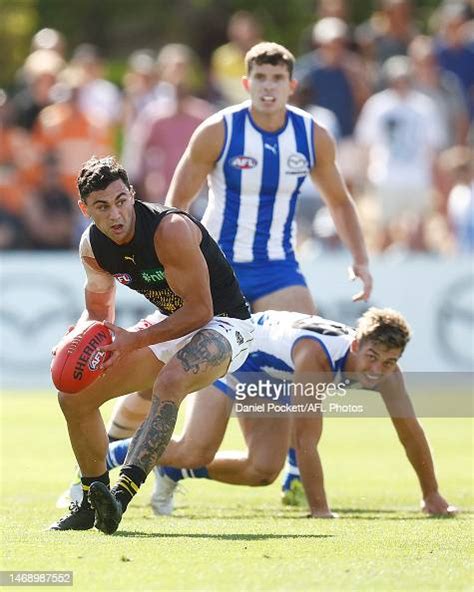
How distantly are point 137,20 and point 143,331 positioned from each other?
76.3ft

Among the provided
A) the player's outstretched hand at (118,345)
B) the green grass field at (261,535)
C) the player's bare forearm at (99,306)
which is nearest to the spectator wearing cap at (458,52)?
the green grass field at (261,535)

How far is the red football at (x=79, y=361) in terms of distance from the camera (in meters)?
7.10

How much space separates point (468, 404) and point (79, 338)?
7.32 m

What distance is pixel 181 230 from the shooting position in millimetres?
7230

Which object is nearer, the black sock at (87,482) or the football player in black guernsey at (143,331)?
the football player in black guernsey at (143,331)

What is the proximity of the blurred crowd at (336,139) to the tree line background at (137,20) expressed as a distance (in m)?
9.06

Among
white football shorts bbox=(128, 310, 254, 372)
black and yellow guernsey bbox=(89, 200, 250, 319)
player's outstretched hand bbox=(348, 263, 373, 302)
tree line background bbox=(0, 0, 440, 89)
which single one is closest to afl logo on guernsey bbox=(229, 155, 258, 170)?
player's outstretched hand bbox=(348, 263, 373, 302)

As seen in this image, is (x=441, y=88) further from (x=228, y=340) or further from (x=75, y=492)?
(x=228, y=340)

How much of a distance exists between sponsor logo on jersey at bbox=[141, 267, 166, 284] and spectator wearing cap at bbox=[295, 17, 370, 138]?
9.91 meters

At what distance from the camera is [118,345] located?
23.5 ft

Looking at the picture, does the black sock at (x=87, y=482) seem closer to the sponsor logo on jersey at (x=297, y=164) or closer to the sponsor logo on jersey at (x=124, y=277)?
the sponsor logo on jersey at (x=124, y=277)

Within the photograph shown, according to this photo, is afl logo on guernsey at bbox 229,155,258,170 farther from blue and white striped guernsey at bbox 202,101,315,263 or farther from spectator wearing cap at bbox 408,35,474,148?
spectator wearing cap at bbox 408,35,474,148

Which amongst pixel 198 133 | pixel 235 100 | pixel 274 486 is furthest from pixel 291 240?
pixel 235 100

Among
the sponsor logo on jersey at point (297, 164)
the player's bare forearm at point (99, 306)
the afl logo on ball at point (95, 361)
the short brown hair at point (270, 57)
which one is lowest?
the afl logo on ball at point (95, 361)
